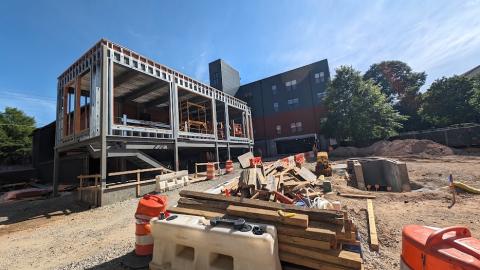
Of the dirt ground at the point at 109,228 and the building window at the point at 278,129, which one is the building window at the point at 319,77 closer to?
the building window at the point at 278,129

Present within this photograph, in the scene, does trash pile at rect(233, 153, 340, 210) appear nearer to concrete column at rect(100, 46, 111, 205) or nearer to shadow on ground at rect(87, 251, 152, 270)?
Answer: shadow on ground at rect(87, 251, 152, 270)

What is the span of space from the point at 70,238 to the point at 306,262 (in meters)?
6.39

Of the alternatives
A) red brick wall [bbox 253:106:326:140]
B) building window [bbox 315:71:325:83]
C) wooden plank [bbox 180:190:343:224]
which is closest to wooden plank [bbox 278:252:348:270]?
wooden plank [bbox 180:190:343:224]

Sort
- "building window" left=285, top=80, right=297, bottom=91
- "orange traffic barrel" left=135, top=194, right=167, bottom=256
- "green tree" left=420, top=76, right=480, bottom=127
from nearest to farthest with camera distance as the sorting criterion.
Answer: "orange traffic barrel" left=135, top=194, right=167, bottom=256
"green tree" left=420, top=76, right=480, bottom=127
"building window" left=285, top=80, right=297, bottom=91

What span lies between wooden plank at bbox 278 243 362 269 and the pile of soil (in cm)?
2392

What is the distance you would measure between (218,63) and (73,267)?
123 feet

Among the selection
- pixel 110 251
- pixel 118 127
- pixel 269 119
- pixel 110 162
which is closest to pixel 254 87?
pixel 269 119

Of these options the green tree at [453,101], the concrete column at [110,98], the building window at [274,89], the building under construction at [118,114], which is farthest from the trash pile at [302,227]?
the building window at [274,89]

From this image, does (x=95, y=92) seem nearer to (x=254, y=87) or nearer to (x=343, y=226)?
(x=343, y=226)

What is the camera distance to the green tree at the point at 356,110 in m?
26.5

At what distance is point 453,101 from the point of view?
26.2 m

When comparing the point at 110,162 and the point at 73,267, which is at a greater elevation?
the point at 110,162

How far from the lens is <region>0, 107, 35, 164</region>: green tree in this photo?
29.3 m

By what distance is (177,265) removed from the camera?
3.27 m
